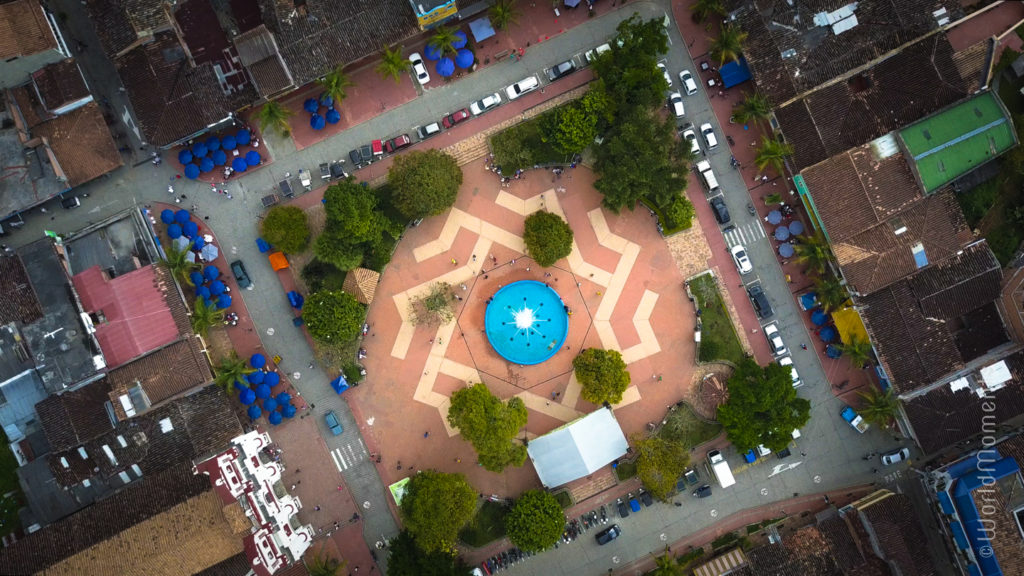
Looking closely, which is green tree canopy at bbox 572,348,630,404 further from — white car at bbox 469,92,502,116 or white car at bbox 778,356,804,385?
white car at bbox 469,92,502,116

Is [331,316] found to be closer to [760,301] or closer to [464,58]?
[464,58]

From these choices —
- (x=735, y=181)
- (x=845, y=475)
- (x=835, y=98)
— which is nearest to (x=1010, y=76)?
(x=835, y=98)

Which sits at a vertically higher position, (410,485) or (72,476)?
(72,476)

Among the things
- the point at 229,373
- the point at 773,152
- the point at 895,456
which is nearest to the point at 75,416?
the point at 229,373

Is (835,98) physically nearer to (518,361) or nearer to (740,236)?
(740,236)

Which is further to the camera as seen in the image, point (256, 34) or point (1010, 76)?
point (1010, 76)

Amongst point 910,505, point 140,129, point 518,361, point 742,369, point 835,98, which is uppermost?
point 140,129

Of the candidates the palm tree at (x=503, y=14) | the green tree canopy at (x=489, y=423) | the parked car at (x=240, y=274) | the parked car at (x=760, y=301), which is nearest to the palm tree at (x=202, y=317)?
the parked car at (x=240, y=274)
